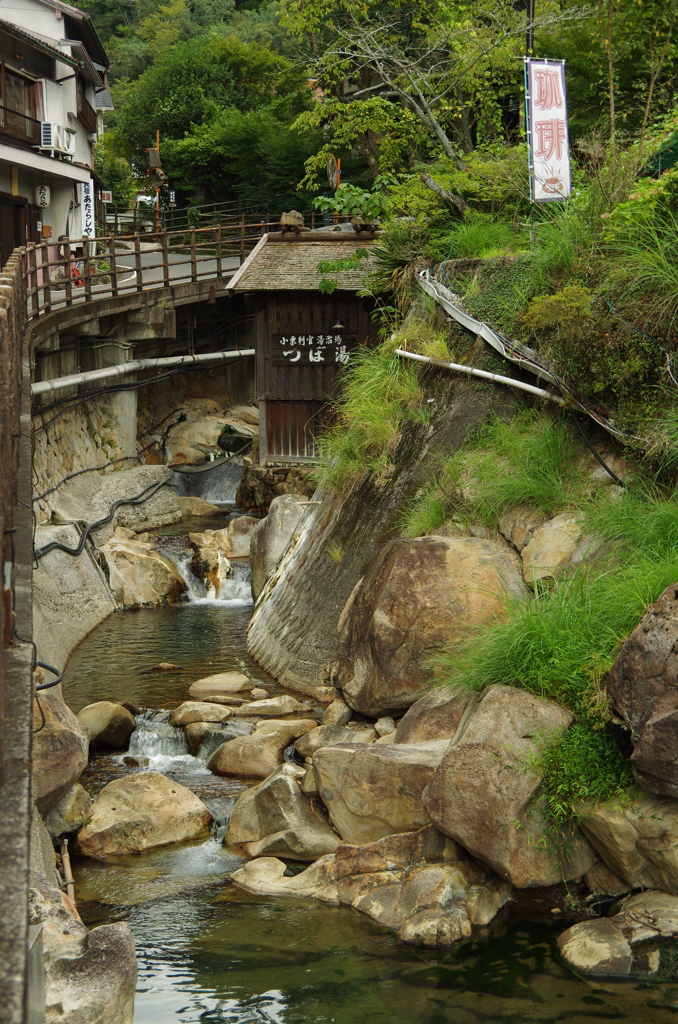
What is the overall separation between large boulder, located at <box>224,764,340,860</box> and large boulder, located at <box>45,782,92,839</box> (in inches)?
52.6

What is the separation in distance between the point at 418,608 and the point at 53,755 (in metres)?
3.61

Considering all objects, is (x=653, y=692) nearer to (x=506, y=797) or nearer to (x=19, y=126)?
(x=506, y=797)

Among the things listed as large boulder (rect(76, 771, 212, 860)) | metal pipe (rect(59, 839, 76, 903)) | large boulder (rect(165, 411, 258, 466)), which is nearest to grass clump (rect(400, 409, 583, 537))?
large boulder (rect(76, 771, 212, 860))

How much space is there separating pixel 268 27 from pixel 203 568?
39.6m

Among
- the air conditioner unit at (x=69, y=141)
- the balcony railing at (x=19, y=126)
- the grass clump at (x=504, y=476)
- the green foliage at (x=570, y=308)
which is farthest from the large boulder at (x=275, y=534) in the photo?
the air conditioner unit at (x=69, y=141)

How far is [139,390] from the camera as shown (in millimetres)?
26078

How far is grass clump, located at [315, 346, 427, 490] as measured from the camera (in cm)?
1254

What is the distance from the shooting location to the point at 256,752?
33.8ft

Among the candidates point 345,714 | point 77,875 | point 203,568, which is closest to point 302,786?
point 345,714

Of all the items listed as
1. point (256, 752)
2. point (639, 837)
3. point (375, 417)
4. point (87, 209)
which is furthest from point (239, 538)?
point (87, 209)

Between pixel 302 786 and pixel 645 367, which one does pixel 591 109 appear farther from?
pixel 302 786

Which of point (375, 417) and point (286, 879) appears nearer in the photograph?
point (286, 879)

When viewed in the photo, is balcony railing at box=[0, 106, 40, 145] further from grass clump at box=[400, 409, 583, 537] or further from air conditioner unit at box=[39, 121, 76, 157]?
grass clump at box=[400, 409, 583, 537]

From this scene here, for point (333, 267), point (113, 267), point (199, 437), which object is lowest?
point (199, 437)
